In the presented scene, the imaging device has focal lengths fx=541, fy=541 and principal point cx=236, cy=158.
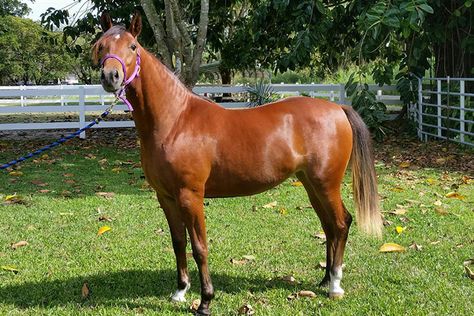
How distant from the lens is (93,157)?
37.4 feet

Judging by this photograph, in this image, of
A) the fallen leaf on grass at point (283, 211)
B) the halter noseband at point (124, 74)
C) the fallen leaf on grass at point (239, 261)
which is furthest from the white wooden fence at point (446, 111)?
the halter noseband at point (124, 74)

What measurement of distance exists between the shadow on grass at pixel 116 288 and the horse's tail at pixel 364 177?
0.70 metres

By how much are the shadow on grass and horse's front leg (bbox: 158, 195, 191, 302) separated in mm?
123

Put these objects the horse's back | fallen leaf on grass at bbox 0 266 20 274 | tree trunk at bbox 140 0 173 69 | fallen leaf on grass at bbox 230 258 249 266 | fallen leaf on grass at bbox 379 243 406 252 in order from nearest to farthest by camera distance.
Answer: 1. the horse's back
2. fallen leaf on grass at bbox 0 266 20 274
3. fallen leaf on grass at bbox 230 258 249 266
4. fallen leaf on grass at bbox 379 243 406 252
5. tree trunk at bbox 140 0 173 69

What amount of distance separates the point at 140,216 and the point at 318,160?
10.0 feet

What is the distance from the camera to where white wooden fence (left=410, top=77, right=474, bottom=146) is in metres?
11.6

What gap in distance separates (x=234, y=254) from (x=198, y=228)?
1374mm

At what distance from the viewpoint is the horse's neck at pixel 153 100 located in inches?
154

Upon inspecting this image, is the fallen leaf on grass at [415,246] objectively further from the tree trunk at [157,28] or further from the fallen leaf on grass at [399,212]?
the tree trunk at [157,28]

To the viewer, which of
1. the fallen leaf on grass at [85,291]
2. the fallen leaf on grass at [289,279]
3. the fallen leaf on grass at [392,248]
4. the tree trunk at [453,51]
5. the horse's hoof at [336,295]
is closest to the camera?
the horse's hoof at [336,295]

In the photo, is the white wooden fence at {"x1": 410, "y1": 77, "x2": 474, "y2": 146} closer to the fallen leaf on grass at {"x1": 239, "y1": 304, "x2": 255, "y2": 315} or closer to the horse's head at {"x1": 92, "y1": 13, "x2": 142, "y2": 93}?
the fallen leaf on grass at {"x1": 239, "y1": 304, "x2": 255, "y2": 315}

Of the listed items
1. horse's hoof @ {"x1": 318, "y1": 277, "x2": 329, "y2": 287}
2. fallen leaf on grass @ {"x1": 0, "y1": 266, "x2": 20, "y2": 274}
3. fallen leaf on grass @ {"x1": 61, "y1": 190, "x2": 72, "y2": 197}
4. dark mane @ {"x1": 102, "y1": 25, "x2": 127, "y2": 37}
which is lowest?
horse's hoof @ {"x1": 318, "y1": 277, "x2": 329, "y2": 287}

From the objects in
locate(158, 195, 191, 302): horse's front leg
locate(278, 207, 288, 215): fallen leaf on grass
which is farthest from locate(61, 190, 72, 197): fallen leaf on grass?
locate(158, 195, 191, 302): horse's front leg

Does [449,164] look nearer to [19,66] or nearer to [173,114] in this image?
[173,114]
